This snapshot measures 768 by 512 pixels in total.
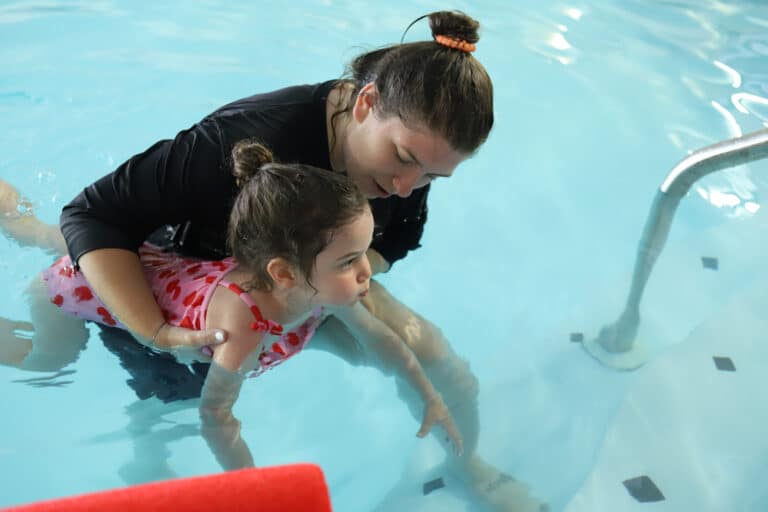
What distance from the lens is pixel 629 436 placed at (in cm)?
230

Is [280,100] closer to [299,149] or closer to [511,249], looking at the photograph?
[299,149]

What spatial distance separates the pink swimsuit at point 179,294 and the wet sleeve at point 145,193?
0.45 ft

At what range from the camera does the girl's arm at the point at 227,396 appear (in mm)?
1644

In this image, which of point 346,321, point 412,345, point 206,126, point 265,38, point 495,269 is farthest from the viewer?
point 265,38

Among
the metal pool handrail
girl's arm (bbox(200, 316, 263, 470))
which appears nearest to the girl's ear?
girl's arm (bbox(200, 316, 263, 470))

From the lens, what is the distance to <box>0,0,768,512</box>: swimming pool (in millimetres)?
2189

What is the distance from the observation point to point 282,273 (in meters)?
1.63

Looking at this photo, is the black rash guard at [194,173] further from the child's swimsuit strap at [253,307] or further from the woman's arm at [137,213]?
the child's swimsuit strap at [253,307]

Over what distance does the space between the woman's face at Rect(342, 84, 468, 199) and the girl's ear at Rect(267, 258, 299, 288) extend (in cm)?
27

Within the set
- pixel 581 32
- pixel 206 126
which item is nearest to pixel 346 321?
pixel 206 126

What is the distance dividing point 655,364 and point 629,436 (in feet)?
1.11

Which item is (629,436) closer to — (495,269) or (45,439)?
(495,269)

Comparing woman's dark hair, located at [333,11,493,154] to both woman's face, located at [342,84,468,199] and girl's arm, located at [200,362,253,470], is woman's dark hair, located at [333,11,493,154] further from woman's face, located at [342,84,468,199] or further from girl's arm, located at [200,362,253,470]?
girl's arm, located at [200,362,253,470]

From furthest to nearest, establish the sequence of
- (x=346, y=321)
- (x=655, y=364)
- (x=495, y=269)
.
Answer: (x=495, y=269) < (x=655, y=364) < (x=346, y=321)
